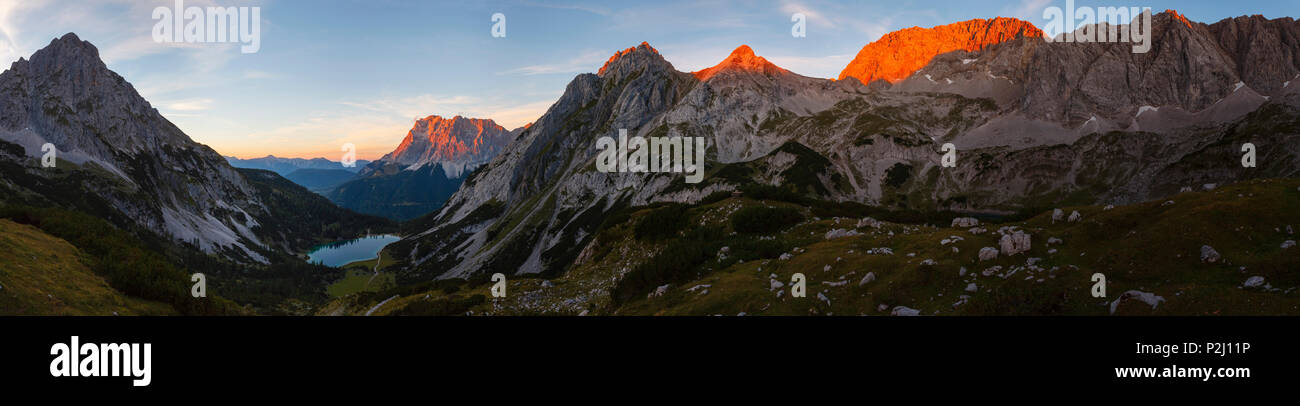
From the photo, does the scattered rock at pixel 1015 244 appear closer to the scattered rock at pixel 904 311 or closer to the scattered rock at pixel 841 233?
the scattered rock at pixel 904 311

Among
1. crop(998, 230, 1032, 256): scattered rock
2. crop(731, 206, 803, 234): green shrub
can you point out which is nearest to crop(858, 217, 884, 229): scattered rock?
crop(731, 206, 803, 234): green shrub

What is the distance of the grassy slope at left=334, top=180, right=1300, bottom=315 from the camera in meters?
20.2

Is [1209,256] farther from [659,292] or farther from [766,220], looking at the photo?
[766,220]

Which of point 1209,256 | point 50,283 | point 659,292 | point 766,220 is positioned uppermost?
point 766,220

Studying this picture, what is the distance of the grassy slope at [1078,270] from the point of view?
66.3 ft

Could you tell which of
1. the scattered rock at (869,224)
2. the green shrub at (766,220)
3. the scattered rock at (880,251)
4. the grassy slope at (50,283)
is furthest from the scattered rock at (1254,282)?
the grassy slope at (50,283)

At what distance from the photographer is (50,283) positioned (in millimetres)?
44594

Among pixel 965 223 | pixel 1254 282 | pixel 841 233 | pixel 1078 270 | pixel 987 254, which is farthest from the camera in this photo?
pixel 841 233

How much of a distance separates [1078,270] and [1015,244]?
5.09 metres

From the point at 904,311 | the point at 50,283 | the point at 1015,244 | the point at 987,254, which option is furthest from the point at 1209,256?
the point at 50,283

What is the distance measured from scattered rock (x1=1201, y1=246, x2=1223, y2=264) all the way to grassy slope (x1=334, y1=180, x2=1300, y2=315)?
249mm

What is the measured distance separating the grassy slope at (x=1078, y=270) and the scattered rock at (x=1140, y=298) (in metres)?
0.19
